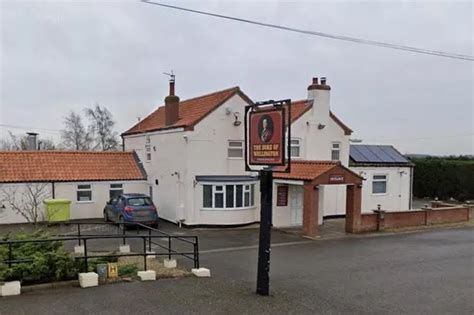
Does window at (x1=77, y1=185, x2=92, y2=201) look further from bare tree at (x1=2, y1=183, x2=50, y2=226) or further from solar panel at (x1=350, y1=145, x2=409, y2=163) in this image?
solar panel at (x1=350, y1=145, x2=409, y2=163)

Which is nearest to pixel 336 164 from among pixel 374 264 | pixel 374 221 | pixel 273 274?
pixel 374 221

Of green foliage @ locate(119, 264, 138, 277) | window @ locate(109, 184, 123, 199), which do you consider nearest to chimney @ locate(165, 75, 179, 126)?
window @ locate(109, 184, 123, 199)

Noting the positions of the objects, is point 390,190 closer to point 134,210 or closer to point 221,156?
point 221,156

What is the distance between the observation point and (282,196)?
21.7m

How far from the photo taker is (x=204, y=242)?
57.1 feet

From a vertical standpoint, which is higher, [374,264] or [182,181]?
[182,181]

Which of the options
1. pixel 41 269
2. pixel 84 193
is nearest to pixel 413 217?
pixel 84 193

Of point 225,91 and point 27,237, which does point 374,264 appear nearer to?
point 27,237

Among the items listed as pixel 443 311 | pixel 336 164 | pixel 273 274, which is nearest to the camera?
pixel 443 311

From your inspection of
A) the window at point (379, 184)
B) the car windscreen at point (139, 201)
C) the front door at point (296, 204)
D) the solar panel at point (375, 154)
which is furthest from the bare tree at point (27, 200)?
the window at point (379, 184)

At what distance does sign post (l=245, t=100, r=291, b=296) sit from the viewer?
30.0 feet

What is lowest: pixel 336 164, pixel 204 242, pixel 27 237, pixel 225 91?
pixel 204 242

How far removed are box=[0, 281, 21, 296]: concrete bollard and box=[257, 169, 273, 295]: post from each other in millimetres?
4628

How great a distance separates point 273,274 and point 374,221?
1072 cm
